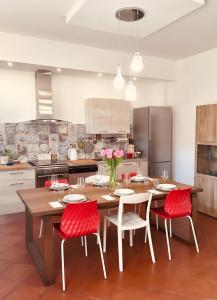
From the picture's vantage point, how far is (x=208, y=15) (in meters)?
3.24

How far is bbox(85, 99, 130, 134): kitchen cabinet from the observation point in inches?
202

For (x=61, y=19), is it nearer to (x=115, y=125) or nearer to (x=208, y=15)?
(x=208, y=15)

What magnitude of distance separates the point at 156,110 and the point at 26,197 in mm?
3469

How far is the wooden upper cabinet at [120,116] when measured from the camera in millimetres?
5305

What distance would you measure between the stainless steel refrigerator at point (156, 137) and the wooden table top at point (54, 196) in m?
2.12

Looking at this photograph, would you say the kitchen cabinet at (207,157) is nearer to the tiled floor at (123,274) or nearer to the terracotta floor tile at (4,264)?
the tiled floor at (123,274)

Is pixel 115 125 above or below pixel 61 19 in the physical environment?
below

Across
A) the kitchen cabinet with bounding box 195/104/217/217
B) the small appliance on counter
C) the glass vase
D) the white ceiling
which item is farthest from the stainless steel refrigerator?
the glass vase

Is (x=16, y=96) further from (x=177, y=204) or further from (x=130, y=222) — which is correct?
(x=177, y=204)

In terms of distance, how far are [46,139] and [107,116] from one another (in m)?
1.29

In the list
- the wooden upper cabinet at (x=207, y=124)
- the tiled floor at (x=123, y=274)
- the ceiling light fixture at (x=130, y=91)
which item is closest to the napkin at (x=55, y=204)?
the tiled floor at (x=123, y=274)

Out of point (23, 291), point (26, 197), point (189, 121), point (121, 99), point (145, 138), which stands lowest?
point (23, 291)

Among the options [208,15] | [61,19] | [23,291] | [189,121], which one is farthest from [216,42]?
[23,291]

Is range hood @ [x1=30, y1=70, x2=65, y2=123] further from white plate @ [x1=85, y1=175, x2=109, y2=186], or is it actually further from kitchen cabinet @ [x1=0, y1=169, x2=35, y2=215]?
white plate @ [x1=85, y1=175, x2=109, y2=186]
